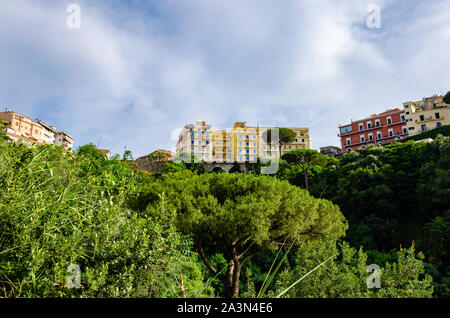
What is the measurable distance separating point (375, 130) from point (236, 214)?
163 ft

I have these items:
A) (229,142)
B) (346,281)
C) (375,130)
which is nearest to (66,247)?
(346,281)

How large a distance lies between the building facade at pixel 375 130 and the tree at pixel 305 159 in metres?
21.0

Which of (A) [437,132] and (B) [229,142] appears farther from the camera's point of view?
(B) [229,142]

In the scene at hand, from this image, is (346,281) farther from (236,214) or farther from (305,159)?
(305,159)

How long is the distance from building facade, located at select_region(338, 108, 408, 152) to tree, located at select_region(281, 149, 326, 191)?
68.8 feet

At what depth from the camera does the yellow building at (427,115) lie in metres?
43.2

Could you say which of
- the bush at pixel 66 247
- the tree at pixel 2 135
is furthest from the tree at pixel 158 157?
the bush at pixel 66 247

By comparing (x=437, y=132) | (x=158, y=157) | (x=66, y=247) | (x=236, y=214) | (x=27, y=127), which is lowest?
(x=66, y=247)

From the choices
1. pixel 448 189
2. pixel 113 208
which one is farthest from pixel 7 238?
pixel 448 189

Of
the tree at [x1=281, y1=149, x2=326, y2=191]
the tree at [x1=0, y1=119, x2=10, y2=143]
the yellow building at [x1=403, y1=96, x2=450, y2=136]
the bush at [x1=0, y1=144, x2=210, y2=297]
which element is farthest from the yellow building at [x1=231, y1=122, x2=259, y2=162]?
the bush at [x1=0, y1=144, x2=210, y2=297]

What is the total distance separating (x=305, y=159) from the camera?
105ft

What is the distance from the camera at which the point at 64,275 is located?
2.15 m
